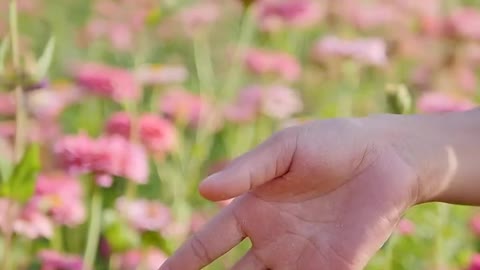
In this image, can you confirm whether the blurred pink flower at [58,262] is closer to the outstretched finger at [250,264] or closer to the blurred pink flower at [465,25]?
the outstretched finger at [250,264]

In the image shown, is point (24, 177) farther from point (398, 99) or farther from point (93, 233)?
point (398, 99)

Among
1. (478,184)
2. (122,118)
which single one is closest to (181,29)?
(122,118)

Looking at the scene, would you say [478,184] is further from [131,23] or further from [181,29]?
[181,29]

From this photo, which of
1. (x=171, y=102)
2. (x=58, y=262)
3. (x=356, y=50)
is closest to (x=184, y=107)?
(x=171, y=102)

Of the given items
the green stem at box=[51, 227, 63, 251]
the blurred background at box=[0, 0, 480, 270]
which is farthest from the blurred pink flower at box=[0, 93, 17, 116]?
the green stem at box=[51, 227, 63, 251]

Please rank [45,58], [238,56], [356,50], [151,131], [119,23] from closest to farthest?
1. [45,58]
2. [151,131]
3. [356,50]
4. [238,56]
5. [119,23]
